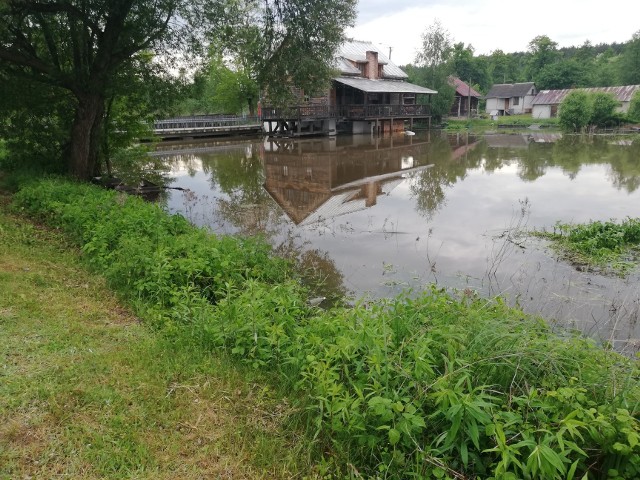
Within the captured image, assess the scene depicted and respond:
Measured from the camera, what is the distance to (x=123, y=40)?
436 inches

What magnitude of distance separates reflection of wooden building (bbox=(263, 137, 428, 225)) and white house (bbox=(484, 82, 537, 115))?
3869 cm

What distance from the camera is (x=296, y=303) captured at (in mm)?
4812

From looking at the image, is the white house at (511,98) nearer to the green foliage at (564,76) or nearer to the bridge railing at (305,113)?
the green foliage at (564,76)

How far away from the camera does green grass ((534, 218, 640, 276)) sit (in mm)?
7801

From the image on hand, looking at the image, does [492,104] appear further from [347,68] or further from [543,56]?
[347,68]

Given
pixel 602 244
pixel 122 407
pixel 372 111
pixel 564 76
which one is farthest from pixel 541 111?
pixel 122 407

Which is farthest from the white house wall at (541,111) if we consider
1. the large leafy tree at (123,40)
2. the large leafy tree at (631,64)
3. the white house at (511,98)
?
the large leafy tree at (123,40)

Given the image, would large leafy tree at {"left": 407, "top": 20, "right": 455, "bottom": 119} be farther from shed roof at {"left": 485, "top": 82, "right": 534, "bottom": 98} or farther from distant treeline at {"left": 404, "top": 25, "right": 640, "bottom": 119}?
shed roof at {"left": 485, "top": 82, "right": 534, "bottom": 98}

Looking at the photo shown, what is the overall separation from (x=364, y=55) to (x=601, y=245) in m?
36.3

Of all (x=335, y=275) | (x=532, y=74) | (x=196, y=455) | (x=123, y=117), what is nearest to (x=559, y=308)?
(x=335, y=275)

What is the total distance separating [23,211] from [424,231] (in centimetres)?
823

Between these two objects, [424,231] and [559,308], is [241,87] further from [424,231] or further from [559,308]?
[559,308]

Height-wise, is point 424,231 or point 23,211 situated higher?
point 23,211

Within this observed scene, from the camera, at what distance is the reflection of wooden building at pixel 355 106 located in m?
35.5
